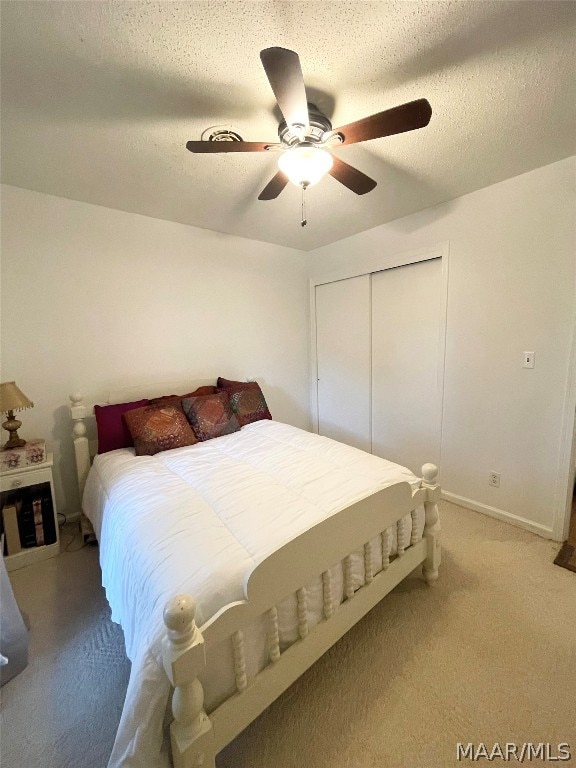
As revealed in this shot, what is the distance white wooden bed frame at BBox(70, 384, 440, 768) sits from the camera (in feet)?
2.40

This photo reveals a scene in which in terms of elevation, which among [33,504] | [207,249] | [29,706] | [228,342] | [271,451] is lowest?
[29,706]

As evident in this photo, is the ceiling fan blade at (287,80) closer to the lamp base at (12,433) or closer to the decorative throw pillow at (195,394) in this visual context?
the decorative throw pillow at (195,394)

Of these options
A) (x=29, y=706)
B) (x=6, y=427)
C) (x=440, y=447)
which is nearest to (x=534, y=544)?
(x=440, y=447)

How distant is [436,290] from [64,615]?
3.17m

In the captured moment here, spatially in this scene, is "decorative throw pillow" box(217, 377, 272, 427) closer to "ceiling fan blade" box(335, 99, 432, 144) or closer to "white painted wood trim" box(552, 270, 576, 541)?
"ceiling fan blade" box(335, 99, 432, 144)

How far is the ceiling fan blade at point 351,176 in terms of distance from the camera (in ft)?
4.68

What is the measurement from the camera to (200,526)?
117cm

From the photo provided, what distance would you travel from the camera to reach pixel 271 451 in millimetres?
1960

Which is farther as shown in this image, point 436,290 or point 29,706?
point 436,290

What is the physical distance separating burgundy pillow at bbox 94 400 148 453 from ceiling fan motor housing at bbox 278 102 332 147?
77.1 inches

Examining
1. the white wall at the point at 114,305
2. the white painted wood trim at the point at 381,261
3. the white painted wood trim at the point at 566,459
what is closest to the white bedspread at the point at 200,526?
the white wall at the point at 114,305

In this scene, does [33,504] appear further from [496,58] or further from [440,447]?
[496,58]

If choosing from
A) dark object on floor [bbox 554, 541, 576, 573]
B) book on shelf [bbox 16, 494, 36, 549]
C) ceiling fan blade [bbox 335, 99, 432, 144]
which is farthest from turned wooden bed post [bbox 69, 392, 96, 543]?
dark object on floor [bbox 554, 541, 576, 573]

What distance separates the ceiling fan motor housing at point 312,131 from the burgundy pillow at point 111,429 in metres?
1.96
